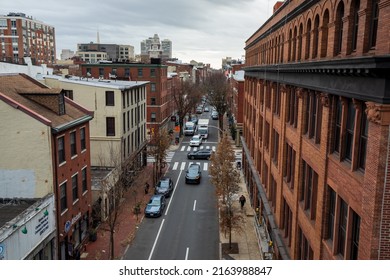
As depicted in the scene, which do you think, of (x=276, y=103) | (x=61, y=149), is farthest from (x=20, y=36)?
(x=276, y=103)

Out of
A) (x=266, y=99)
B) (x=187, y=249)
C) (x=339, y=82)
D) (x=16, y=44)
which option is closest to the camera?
(x=339, y=82)

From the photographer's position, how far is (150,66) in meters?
68.1

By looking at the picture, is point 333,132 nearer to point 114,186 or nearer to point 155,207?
point 114,186

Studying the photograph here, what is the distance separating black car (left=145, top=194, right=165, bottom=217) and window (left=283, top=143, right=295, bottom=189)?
14371mm

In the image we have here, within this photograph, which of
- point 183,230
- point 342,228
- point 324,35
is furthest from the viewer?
point 183,230

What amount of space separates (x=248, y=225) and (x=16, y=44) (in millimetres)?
93492

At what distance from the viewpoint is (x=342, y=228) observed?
1373cm

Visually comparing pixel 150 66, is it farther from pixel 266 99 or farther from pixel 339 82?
pixel 339 82

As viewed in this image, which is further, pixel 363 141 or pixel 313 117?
pixel 313 117

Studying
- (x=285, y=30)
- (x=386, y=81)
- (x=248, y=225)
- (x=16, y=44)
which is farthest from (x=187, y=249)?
(x=16, y=44)

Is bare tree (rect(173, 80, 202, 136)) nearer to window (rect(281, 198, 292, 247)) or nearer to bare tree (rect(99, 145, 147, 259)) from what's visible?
bare tree (rect(99, 145, 147, 259))

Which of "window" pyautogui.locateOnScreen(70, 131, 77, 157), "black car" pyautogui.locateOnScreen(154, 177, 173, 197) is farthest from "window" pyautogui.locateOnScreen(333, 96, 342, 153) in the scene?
"black car" pyautogui.locateOnScreen(154, 177, 173, 197)

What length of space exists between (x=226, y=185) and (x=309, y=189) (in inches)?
488

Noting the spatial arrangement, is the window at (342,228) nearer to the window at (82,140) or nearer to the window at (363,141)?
the window at (363,141)
